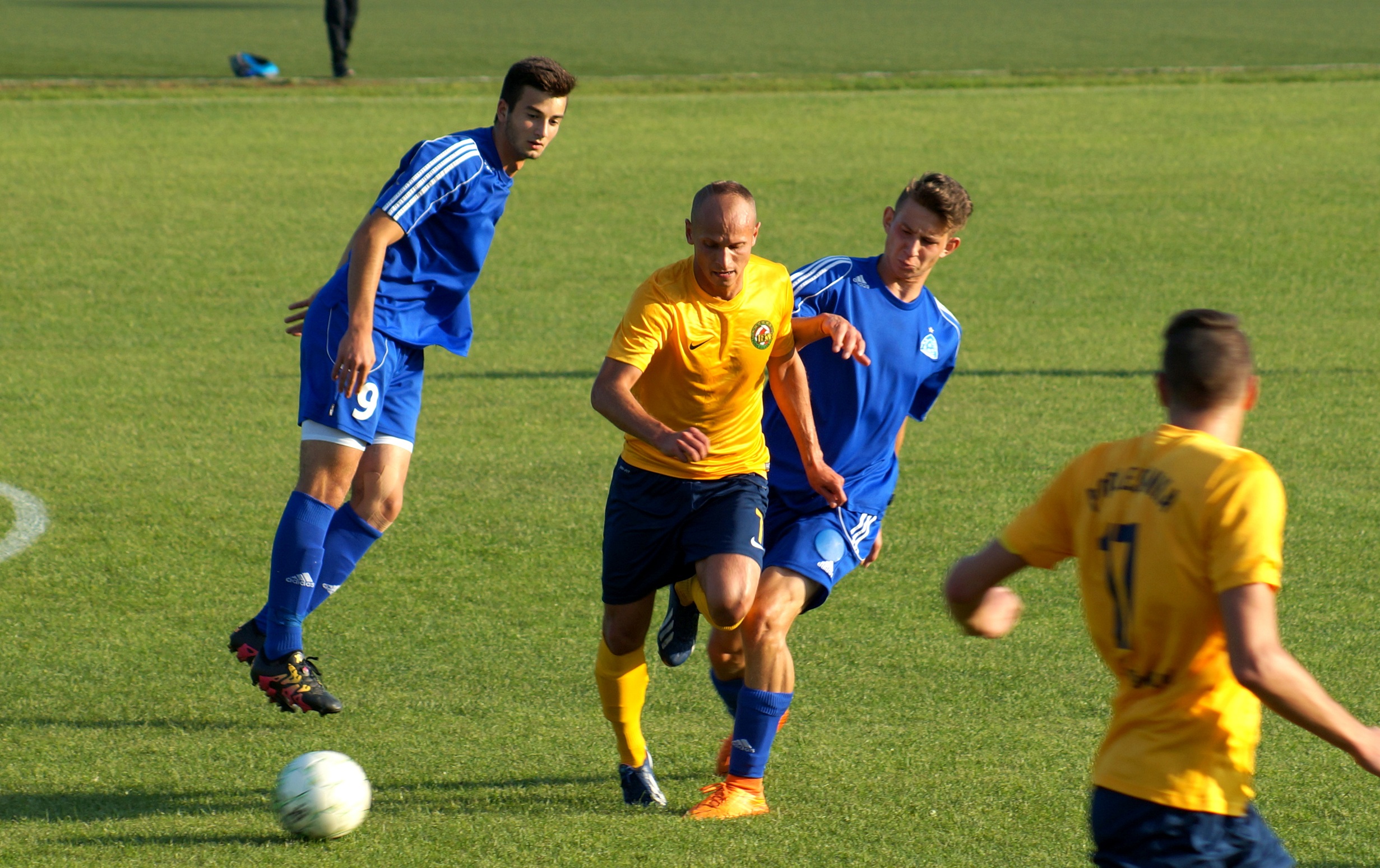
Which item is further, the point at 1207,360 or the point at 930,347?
the point at 930,347

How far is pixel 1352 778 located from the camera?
491 centimetres

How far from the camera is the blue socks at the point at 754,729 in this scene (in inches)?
186

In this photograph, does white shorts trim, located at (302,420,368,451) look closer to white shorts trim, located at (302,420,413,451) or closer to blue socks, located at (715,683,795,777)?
white shorts trim, located at (302,420,413,451)

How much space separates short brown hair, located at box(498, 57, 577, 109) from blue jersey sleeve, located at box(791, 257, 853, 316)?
1.04 m

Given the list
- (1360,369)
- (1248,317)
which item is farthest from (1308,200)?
(1360,369)

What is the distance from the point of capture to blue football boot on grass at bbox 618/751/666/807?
4840 mm

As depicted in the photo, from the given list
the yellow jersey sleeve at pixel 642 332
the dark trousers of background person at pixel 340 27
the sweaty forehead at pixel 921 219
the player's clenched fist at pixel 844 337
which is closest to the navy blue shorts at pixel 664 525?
the yellow jersey sleeve at pixel 642 332

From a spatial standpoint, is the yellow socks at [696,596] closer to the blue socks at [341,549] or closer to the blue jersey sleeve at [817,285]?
the blue jersey sleeve at [817,285]

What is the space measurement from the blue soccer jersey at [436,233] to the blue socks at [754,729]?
1.91 metres

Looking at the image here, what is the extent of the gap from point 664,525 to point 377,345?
59.3 inches

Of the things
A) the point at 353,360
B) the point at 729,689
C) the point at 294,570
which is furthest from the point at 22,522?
the point at 729,689

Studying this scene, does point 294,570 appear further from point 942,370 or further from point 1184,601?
point 1184,601

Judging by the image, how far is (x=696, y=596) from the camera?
487 cm

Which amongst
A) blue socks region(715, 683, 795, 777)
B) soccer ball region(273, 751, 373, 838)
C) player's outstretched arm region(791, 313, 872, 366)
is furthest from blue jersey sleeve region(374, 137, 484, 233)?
blue socks region(715, 683, 795, 777)
